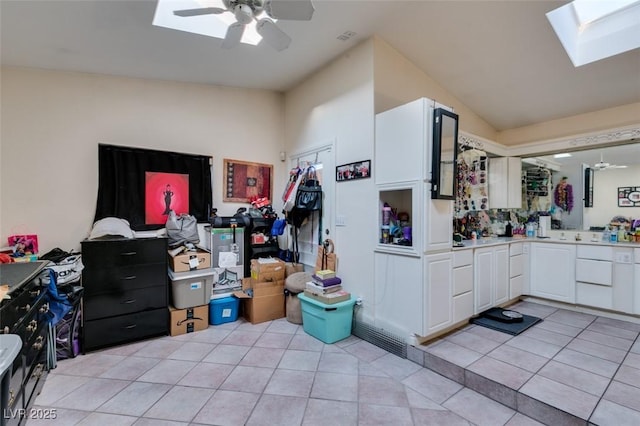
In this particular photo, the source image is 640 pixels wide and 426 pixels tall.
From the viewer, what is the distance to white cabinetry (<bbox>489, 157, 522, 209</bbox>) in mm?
4371

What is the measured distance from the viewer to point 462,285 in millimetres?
3068

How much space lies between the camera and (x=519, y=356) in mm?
2514

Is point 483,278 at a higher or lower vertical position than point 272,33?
lower

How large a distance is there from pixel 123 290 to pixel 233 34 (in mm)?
2623

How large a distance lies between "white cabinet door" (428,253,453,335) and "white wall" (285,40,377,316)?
65 cm

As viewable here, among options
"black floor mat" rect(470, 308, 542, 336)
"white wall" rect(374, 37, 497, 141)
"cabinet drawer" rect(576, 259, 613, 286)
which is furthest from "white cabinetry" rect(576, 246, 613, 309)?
"white wall" rect(374, 37, 497, 141)

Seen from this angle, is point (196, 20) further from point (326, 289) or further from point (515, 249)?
point (515, 249)

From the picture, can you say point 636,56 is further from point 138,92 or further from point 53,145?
point 53,145

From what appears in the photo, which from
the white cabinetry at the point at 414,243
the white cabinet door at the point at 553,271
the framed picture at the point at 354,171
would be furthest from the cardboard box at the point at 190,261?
the white cabinet door at the point at 553,271

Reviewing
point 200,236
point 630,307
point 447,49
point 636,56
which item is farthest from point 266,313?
point 636,56

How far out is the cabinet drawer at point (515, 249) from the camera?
3.86 meters

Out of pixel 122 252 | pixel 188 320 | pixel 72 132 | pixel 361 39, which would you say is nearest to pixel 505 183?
pixel 361 39

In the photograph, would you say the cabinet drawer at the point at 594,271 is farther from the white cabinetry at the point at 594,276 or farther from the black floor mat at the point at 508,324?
the black floor mat at the point at 508,324

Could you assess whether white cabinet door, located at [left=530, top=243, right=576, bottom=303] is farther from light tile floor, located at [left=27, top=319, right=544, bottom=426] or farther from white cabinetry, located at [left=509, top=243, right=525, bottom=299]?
light tile floor, located at [left=27, top=319, right=544, bottom=426]
